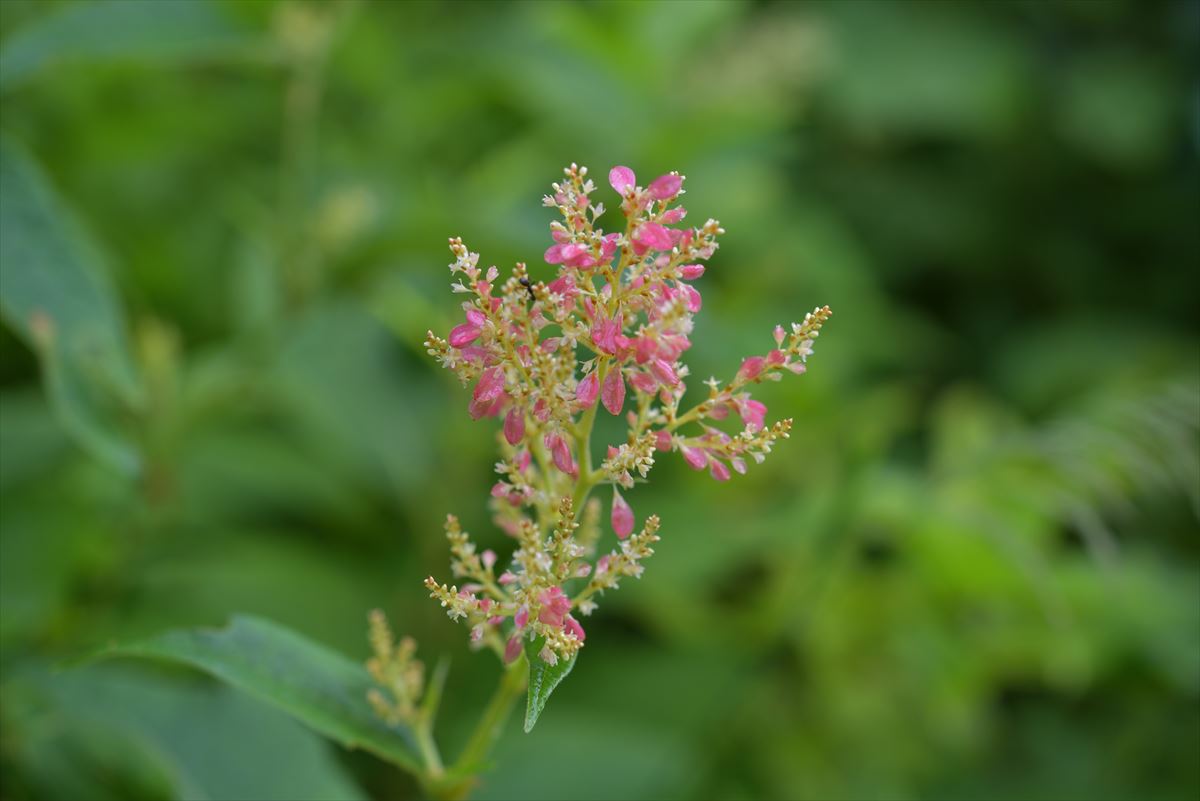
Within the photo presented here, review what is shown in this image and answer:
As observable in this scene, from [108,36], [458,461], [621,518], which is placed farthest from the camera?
[458,461]

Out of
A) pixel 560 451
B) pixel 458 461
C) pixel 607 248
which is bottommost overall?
pixel 560 451

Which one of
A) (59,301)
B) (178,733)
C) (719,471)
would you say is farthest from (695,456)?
(59,301)

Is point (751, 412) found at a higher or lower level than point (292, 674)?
higher

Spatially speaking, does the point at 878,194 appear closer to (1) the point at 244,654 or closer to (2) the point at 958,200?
(2) the point at 958,200

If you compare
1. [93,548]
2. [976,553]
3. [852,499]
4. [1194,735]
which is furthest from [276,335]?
[1194,735]

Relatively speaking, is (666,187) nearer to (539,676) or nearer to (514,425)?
(514,425)

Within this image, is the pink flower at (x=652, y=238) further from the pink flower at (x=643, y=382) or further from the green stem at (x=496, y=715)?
the green stem at (x=496, y=715)

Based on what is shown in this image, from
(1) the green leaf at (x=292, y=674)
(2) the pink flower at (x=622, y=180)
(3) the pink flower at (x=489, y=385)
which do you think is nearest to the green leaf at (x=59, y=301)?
(1) the green leaf at (x=292, y=674)
